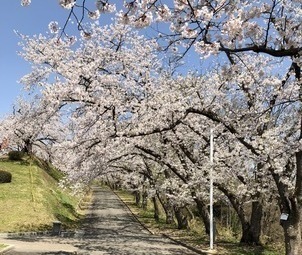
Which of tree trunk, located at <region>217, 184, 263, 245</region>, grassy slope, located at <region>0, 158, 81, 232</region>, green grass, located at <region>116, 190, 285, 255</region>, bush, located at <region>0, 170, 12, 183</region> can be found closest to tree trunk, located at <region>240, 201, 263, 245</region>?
tree trunk, located at <region>217, 184, 263, 245</region>

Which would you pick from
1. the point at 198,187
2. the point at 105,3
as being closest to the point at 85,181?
the point at 198,187

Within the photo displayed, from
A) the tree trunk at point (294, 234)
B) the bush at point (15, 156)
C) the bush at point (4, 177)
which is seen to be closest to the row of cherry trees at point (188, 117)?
the tree trunk at point (294, 234)

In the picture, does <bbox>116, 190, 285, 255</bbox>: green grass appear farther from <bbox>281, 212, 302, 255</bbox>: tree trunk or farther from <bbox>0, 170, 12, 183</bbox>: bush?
<bbox>0, 170, 12, 183</bbox>: bush

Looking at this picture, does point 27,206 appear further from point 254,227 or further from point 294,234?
point 294,234

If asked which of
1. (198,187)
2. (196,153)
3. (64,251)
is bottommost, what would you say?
(64,251)

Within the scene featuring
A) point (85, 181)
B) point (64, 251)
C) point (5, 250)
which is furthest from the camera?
point (85, 181)

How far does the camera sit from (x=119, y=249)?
19266 millimetres

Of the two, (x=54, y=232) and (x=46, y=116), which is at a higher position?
(x=46, y=116)

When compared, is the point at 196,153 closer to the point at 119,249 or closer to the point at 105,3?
the point at 119,249

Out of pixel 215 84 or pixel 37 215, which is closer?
pixel 215 84

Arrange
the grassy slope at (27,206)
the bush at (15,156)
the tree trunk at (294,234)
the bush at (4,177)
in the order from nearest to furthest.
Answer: the tree trunk at (294,234) < the grassy slope at (27,206) < the bush at (4,177) < the bush at (15,156)

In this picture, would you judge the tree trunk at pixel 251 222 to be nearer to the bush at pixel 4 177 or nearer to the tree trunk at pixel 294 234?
the tree trunk at pixel 294 234

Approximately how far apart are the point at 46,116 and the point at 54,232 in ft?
26.9

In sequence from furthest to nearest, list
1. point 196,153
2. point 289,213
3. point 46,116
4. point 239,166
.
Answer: point 196,153, point 239,166, point 46,116, point 289,213
